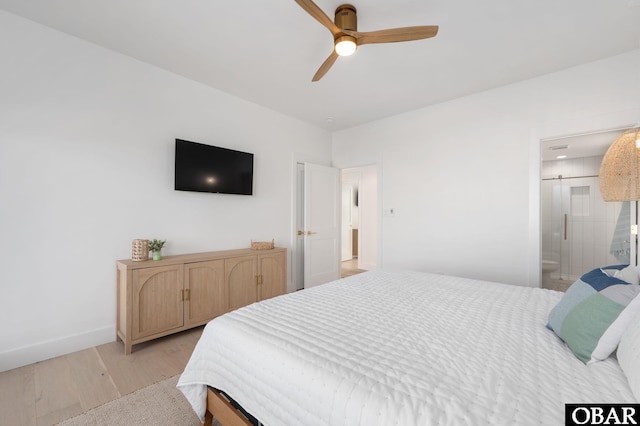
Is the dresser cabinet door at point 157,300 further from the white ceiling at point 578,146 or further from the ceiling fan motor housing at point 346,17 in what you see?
the white ceiling at point 578,146

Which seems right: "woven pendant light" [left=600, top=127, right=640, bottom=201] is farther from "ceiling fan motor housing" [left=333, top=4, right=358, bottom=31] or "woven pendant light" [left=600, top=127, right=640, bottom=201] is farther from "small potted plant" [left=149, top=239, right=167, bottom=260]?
"small potted plant" [left=149, top=239, right=167, bottom=260]

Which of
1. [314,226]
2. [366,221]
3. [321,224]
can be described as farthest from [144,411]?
[366,221]

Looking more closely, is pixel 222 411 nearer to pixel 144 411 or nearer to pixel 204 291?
pixel 144 411

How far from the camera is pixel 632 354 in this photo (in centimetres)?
83

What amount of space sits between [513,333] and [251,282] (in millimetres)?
2543

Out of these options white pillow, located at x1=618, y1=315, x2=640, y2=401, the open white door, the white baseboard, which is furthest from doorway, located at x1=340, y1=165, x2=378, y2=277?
white pillow, located at x1=618, y1=315, x2=640, y2=401

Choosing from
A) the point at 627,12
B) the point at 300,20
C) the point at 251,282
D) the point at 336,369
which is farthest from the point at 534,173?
the point at 251,282

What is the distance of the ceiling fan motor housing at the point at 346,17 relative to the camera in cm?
182

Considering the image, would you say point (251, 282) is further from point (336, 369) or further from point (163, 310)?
point (336, 369)

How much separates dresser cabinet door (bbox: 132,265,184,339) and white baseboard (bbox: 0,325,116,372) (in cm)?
41

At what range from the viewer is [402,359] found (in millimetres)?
998

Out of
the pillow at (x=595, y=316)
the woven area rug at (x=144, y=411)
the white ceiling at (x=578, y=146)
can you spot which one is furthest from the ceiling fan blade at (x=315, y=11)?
the white ceiling at (x=578, y=146)

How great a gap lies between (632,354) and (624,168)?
5.40ft

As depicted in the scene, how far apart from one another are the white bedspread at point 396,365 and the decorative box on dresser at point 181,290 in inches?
49.8
